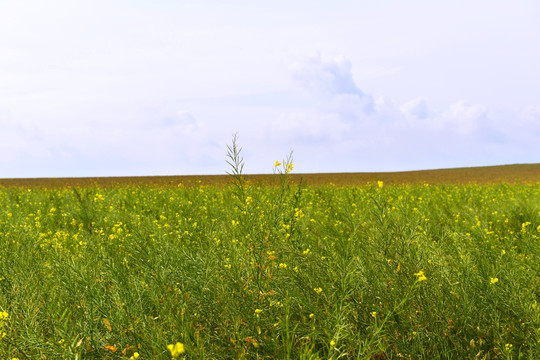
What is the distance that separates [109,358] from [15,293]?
3.41 feet

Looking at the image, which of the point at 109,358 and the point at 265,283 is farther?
the point at 265,283

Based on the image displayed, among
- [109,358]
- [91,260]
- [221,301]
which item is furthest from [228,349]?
[91,260]

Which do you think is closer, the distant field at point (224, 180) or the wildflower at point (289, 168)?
the wildflower at point (289, 168)

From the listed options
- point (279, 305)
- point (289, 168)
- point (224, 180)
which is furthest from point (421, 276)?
point (224, 180)

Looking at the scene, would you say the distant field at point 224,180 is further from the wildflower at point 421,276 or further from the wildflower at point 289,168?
the wildflower at point 421,276

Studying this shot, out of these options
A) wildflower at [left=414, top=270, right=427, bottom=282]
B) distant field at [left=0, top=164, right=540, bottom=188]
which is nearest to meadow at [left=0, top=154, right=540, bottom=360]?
wildflower at [left=414, top=270, right=427, bottom=282]

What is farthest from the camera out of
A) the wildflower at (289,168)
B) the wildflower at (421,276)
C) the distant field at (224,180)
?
the distant field at (224,180)

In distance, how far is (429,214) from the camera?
6645 mm

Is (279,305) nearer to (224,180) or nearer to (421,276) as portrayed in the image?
(421,276)

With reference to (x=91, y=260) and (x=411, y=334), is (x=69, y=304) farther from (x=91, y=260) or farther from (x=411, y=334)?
(x=411, y=334)

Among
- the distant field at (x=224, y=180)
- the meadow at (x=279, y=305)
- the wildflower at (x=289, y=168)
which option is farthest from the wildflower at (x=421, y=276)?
the distant field at (x=224, y=180)

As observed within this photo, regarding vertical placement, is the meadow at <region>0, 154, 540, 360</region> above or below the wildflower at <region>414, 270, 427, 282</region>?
below

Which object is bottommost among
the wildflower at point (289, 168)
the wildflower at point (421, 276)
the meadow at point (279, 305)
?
the meadow at point (279, 305)

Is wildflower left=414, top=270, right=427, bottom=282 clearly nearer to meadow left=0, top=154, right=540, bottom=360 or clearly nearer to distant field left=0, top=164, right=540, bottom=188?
meadow left=0, top=154, right=540, bottom=360
